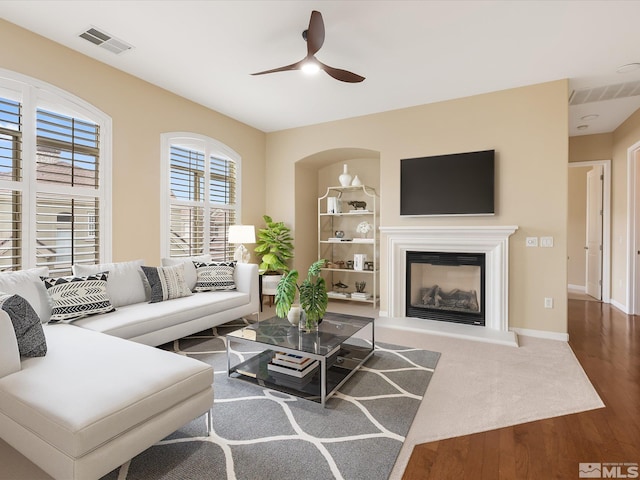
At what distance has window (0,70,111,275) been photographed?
2959 mm

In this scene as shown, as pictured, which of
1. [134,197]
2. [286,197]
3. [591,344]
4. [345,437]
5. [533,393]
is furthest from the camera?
[286,197]

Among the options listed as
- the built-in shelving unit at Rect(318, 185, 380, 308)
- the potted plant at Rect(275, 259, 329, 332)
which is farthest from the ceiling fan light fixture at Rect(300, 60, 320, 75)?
the built-in shelving unit at Rect(318, 185, 380, 308)

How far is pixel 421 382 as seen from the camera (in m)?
2.71

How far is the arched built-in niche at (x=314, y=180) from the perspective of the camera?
5781mm

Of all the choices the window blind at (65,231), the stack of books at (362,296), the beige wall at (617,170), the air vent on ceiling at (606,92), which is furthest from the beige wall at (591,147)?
the window blind at (65,231)

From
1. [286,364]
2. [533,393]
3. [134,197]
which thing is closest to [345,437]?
[286,364]

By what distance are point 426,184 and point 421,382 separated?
8.88 ft

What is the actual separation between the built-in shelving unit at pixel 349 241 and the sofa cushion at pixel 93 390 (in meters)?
3.81

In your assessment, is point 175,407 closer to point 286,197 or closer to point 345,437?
point 345,437

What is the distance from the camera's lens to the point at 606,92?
410cm

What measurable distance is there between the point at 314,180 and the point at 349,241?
159cm

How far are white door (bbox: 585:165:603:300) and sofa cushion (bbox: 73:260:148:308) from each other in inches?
289

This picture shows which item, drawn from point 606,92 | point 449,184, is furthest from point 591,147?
point 449,184

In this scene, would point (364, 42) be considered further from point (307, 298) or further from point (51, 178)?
point (51, 178)
